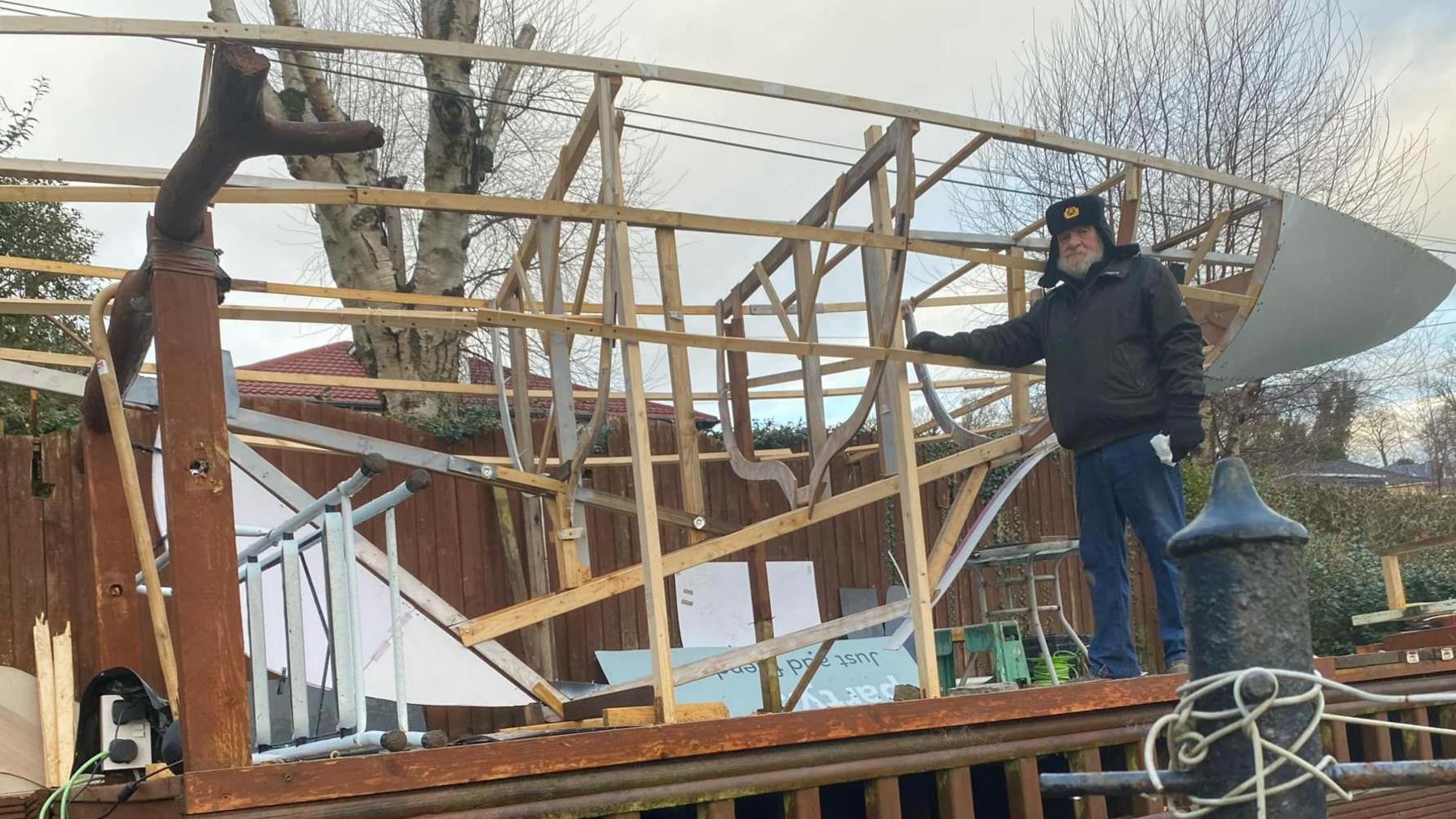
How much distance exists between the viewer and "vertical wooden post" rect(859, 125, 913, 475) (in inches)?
155

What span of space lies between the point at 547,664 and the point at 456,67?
270 inches

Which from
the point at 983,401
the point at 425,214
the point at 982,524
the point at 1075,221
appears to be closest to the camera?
the point at 1075,221

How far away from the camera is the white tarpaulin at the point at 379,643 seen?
3.86 m

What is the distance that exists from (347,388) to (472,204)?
5.42 metres

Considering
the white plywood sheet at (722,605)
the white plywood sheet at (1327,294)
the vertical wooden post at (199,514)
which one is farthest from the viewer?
the white plywood sheet at (722,605)

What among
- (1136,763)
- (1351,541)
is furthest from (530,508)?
(1351,541)

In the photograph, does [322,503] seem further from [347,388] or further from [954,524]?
[347,388]

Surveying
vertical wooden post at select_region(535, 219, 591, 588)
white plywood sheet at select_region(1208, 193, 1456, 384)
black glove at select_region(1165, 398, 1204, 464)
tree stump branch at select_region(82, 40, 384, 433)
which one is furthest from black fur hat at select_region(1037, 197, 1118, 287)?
tree stump branch at select_region(82, 40, 384, 433)

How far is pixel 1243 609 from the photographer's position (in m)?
1.17

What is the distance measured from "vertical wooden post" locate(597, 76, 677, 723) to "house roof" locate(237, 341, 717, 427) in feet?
15.3

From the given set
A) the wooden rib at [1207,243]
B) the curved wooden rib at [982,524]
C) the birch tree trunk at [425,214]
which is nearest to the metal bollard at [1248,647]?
the curved wooden rib at [982,524]

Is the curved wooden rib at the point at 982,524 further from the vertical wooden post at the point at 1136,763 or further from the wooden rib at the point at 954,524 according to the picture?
the vertical wooden post at the point at 1136,763

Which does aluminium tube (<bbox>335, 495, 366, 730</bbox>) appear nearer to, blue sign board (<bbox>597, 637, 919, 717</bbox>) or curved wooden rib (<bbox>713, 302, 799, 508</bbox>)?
curved wooden rib (<bbox>713, 302, 799, 508</bbox>)

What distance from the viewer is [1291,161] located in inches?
539
